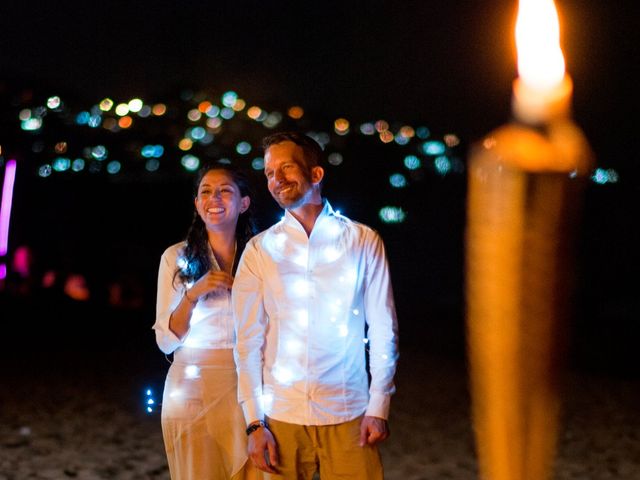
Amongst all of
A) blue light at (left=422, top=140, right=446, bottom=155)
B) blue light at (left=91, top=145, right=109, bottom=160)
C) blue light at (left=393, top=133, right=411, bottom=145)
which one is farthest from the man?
blue light at (left=393, top=133, right=411, bottom=145)

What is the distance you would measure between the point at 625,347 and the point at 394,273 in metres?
10.2

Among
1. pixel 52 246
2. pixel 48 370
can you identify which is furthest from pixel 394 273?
pixel 48 370

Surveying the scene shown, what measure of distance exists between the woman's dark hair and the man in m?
0.45

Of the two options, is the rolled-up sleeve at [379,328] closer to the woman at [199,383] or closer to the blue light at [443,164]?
the woman at [199,383]

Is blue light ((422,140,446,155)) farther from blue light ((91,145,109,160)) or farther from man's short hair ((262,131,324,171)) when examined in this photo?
man's short hair ((262,131,324,171))

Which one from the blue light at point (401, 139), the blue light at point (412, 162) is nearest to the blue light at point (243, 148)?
the blue light at point (401, 139)

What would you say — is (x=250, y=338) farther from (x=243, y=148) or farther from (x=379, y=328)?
(x=243, y=148)

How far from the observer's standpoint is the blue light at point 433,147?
2225 cm

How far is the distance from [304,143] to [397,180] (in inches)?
850

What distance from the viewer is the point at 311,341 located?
2732 millimetres

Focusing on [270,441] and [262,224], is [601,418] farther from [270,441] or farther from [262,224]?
[270,441]

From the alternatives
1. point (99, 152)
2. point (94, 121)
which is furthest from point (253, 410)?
point (99, 152)

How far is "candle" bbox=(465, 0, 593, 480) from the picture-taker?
1.20 meters

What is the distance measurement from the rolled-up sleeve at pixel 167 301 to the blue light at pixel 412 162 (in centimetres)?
2117
